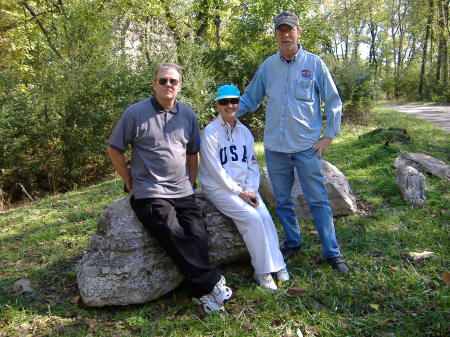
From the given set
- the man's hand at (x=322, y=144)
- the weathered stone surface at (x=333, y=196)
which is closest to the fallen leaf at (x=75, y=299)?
the man's hand at (x=322, y=144)

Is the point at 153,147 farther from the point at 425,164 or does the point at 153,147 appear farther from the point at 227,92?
the point at 425,164

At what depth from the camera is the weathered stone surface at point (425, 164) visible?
20.0 feet

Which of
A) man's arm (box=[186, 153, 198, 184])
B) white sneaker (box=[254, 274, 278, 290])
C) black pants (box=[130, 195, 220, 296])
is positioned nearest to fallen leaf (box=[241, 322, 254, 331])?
black pants (box=[130, 195, 220, 296])

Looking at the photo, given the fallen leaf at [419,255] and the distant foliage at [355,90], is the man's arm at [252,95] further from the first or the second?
the distant foliage at [355,90]

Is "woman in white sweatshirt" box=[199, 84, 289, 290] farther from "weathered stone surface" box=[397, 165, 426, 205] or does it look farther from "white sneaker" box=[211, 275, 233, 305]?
"weathered stone surface" box=[397, 165, 426, 205]

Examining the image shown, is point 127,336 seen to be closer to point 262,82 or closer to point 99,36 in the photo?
point 262,82

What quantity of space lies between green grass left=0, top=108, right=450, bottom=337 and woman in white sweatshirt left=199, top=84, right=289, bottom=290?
28cm

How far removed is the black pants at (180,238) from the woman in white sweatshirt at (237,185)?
0.43 metres

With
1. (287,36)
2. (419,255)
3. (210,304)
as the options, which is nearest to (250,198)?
(210,304)

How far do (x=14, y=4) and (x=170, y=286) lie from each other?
46.9 ft

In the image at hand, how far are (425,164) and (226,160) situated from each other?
14.3ft

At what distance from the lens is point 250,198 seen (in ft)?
11.7

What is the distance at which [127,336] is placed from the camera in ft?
9.59

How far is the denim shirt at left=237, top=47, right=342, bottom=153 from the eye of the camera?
139 inches
